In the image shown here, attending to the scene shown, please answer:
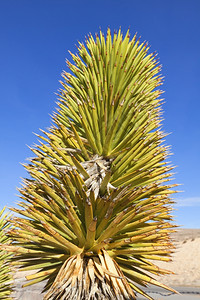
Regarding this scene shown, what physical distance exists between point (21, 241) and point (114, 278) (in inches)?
40.8

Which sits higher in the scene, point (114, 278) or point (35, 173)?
point (35, 173)

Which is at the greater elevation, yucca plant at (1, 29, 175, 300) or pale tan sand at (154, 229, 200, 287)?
yucca plant at (1, 29, 175, 300)

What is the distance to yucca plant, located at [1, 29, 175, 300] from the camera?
2652 mm

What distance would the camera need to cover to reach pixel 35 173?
343 cm

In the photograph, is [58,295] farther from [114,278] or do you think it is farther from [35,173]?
[35,173]

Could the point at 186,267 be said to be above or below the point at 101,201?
below

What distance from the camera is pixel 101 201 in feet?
9.13

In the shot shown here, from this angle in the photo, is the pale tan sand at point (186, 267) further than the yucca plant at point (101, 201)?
Yes

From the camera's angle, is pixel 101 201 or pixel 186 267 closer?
pixel 101 201

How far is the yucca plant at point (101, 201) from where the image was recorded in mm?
2652

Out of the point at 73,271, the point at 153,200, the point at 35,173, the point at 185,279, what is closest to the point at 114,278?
the point at 73,271

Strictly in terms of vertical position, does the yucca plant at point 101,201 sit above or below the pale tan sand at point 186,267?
above

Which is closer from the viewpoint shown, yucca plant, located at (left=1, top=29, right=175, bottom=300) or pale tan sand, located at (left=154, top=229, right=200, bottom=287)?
yucca plant, located at (left=1, top=29, right=175, bottom=300)

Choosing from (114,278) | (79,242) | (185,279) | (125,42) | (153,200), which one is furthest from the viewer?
(185,279)
